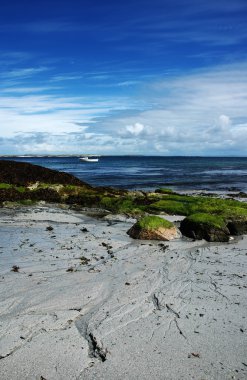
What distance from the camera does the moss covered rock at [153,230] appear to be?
1182cm

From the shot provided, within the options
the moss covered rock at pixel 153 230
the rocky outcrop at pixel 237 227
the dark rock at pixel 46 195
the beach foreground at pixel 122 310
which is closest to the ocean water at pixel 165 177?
the dark rock at pixel 46 195

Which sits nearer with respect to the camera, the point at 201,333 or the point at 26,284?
the point at 201,333

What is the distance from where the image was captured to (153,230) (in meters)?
11.9

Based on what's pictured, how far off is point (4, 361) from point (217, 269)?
545 centimetres

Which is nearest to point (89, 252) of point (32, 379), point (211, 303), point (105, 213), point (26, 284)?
point (26, 284)

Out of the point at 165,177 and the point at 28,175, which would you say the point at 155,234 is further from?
the point at 165,177

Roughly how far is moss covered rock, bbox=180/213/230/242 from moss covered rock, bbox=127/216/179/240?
1.55ft

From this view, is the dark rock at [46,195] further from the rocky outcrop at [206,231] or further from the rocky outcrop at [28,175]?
the rocky outcrop at [206,231]

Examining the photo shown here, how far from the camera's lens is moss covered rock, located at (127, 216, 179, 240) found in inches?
465

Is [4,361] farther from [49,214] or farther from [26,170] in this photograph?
[26,170]

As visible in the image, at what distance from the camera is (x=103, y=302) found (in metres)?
6.79

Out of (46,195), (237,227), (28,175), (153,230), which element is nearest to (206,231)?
(237,227)

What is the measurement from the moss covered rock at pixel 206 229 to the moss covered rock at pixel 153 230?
1.55 feet

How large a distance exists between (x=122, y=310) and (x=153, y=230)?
18.1 ft
